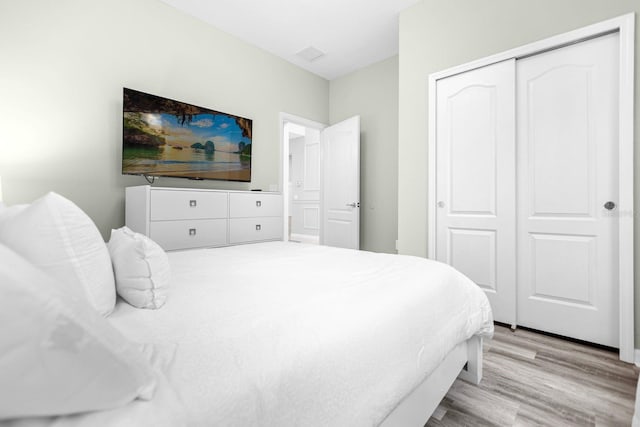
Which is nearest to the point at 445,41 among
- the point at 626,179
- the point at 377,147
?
the point at 377,147

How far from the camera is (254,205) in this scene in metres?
3.11

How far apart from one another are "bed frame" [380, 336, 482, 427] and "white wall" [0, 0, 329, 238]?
2677 millimetres

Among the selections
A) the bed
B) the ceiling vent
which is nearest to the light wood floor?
the bed

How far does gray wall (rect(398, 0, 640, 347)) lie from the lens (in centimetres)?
205

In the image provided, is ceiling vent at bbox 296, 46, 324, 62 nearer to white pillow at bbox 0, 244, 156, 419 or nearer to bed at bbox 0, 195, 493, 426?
bed at bbox 0, 195, 493, 426

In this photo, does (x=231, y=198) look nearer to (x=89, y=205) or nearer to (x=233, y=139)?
(x=233, y=139)

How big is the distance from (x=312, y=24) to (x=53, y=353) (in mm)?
3545

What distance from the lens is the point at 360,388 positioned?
2.55 feet

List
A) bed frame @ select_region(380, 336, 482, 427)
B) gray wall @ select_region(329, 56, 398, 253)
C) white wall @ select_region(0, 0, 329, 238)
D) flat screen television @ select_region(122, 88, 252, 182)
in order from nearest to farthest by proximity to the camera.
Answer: bed frame @ select_region(380, 336, 482, 427)
white wall @ select_region(0, 0, 329, 238)
flat screen television @ select_region(122, 88, 252, 182)
gray wall @ select_region(329, 56, 398, 253)

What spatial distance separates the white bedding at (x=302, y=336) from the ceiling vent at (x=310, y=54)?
3180 millimetres

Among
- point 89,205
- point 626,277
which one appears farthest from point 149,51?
point 626,277

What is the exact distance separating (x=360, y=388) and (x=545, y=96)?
2.47 meters

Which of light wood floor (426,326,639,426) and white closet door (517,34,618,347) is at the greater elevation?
white closet door (517,34,618,347)

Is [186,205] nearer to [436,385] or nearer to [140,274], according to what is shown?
[140,274]
